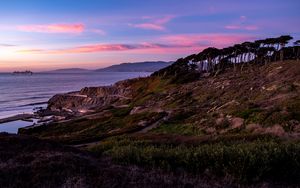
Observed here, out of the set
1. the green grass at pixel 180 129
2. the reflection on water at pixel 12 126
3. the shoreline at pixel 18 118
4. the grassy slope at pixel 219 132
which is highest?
the grassy slope at pixel 219 132

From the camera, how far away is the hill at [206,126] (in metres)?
10.9

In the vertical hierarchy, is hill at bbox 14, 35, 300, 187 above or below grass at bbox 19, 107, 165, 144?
above

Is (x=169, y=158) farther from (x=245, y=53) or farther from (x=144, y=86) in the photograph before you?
(x=245, y=53)

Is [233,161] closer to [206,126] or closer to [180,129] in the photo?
[206,126]

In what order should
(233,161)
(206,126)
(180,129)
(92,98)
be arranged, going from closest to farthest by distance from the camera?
(233,161) → (206,126) → (180,129) → (92,98)

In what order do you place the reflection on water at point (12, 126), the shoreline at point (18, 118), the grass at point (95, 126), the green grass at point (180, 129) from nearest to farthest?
the green grass at point (180, 129) < the grass at point (95, 126) < the reflection on water at point (12, 126) < the shoreline at point (18, 118)

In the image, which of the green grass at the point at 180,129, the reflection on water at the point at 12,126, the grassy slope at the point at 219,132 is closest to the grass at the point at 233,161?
the grassy slope at the point at 219,132

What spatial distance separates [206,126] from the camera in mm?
42875

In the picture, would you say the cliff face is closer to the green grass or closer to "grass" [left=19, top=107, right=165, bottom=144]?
"grass" [left=19, top=107, right=165, bottom=144]

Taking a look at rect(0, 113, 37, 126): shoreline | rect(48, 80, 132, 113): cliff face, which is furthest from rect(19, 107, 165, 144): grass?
rect(48, 80, 132, 113): cliff face

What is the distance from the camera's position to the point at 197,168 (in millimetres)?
10953

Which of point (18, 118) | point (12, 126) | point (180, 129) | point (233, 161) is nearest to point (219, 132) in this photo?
point (180, 129)

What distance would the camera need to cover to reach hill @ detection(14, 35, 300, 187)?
10.9m

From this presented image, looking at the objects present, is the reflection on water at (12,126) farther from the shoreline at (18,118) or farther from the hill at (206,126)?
the hill at (206,126)
